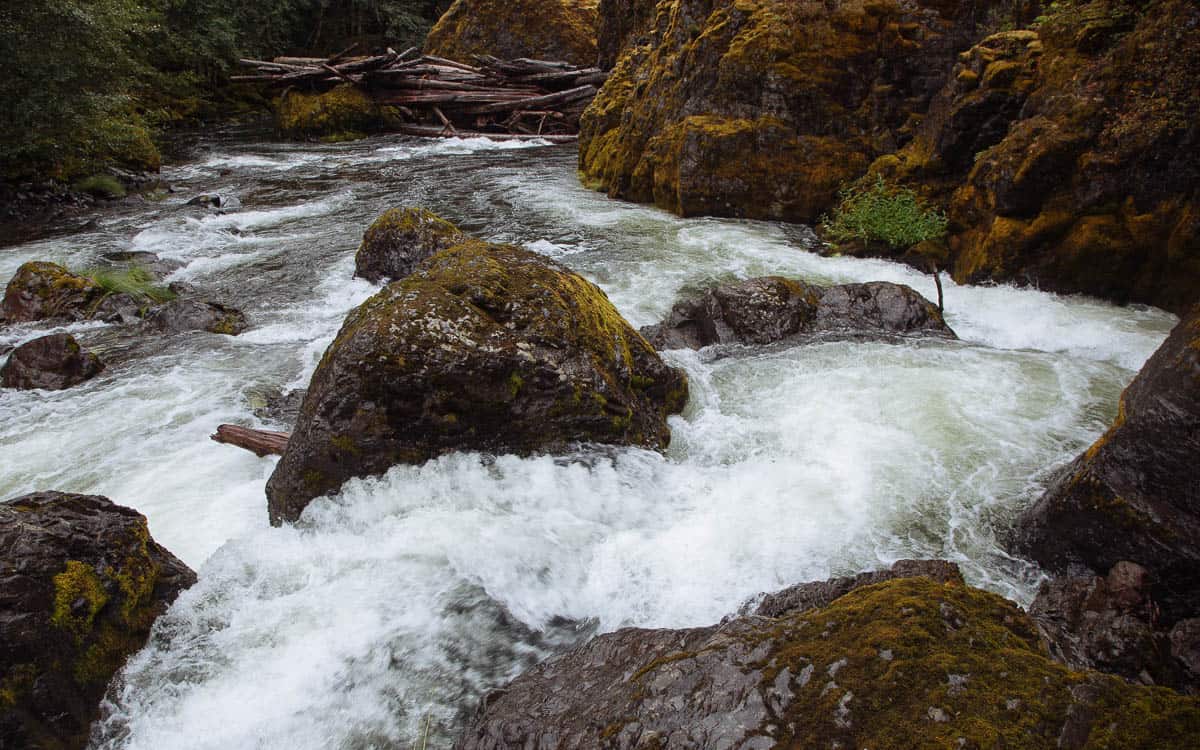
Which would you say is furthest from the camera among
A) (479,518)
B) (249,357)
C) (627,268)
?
(627,268)

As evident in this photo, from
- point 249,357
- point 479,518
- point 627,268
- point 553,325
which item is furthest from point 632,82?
point 479,518

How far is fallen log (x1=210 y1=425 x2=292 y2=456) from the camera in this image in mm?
5529

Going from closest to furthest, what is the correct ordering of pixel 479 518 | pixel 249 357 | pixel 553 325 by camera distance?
pixel 479 518
pixel 553 325
pixel 249 357

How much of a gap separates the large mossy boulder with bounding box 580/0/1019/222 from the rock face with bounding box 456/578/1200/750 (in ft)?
31.5

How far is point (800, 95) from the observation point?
11.1 metres

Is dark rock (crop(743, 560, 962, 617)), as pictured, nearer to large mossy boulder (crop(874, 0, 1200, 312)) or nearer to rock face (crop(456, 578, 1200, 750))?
rock face (crop(456, 578, 1200, 750))

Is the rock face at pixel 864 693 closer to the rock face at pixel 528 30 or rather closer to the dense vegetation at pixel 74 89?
the dense vegetation at pixel 74 89

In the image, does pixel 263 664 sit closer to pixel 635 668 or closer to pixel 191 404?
pixel 635 668

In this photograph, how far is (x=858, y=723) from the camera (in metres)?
2.09

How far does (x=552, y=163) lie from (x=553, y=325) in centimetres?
1398

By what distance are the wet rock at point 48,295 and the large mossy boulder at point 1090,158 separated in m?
11.3

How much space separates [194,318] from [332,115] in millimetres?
17616

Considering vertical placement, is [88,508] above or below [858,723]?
below

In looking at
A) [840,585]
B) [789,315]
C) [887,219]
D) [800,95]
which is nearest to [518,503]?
[840,585]
